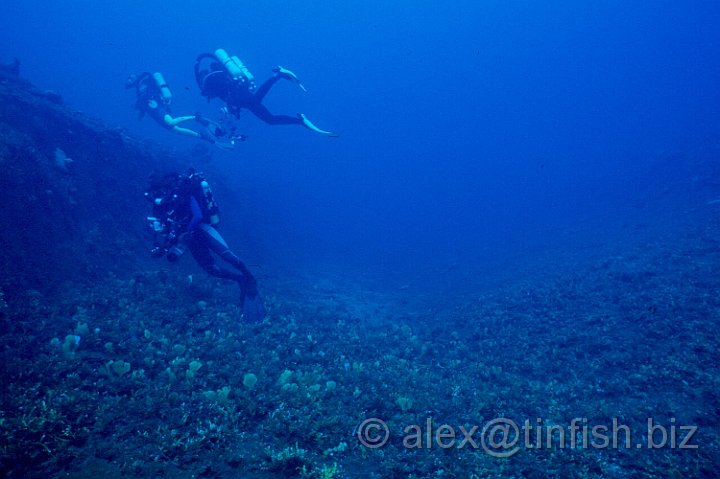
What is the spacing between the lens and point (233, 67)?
1558 cm

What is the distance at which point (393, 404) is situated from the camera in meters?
7.27

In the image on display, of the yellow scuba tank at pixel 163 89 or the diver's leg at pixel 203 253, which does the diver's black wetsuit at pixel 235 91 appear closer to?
the yellow scuba tank at pixel 163 89

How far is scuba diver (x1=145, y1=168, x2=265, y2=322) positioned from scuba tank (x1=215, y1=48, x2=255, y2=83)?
22.5 feet

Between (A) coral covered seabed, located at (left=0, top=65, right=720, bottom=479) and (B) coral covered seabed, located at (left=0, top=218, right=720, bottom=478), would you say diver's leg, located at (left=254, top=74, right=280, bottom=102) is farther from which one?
(B) coral covered seabed, located at (left=0, top=218, right=720, bottom=478)

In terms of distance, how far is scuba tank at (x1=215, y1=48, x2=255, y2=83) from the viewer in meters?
15.5

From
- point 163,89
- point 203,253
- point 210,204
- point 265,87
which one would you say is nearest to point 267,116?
point 265,87

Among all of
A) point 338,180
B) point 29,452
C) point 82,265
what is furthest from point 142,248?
point 338,180

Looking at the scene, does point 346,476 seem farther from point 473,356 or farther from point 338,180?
point 338,180

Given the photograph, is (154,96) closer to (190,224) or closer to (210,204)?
(210,204)

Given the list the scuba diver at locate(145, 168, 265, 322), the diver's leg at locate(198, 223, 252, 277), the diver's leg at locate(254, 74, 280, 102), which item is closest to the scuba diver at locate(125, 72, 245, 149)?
the diver's leg at locate(254, 74, 280, 102)

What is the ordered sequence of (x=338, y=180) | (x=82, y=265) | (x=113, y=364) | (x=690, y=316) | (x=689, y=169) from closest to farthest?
(x=113, y=364)
(x=690, y=316)
(x=82, y=265)
(x=689, y=169)
(x=338, y=180)

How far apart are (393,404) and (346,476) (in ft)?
7.15

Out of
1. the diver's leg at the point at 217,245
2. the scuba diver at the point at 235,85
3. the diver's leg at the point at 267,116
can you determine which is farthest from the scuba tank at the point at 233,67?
the diver's leg at the point at 217,245

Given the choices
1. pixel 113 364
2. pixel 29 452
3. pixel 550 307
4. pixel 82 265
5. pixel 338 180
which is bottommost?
pixel 29 452
